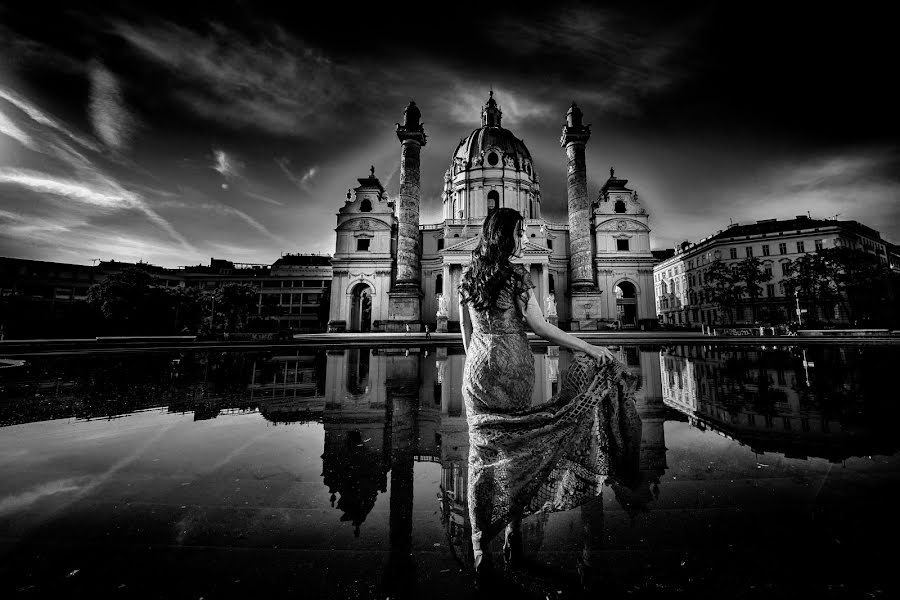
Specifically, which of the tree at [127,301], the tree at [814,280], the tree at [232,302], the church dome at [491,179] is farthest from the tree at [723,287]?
the tree at [127,301]

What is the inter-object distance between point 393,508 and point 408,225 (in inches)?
1363

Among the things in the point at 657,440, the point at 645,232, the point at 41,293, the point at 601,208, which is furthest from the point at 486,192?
the point at 41,293

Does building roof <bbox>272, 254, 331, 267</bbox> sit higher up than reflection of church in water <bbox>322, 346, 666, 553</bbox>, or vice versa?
building roof <bbox>272, 254, 331, 267</bbox>

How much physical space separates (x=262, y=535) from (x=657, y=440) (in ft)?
12.2

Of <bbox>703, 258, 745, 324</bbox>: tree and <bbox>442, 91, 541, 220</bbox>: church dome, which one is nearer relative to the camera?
<bbox>703, 258, 745, 324</bbox>: tree

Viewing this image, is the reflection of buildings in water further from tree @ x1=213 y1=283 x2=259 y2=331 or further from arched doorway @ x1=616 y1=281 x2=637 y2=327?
tree @ x1=213 y1=283 x2=259 y2=331

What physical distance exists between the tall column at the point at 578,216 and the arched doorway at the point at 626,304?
612cm

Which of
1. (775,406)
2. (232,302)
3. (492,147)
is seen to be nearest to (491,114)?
(492,147)

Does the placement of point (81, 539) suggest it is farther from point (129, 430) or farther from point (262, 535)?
point (129, 430)

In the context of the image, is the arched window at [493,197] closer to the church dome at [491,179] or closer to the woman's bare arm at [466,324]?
the church dome at [491,179]

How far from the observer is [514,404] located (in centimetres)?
232

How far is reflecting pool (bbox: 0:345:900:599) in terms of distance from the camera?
1610mm

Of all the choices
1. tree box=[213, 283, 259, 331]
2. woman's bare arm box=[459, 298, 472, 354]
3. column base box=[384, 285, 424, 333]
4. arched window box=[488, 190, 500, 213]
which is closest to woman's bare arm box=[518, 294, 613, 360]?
woman's bare arm box=[459, 298, 472, 354]

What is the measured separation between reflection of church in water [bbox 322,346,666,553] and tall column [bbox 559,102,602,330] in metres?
30.1
